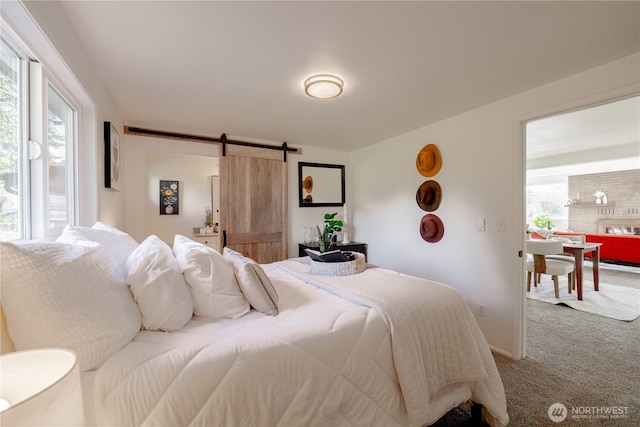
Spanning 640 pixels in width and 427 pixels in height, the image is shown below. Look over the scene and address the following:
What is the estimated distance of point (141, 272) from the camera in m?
1.20

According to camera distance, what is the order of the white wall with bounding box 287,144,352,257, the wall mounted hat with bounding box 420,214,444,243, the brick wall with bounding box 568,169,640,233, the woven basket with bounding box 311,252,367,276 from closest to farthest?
the woven basket with bounding box 311,252,367,276 < the wall mounted hat with bounding box 420,214,444,243 < the white wall with bounding box 287,144,352,257 < the brick wall with bounding box 568,169,640,233

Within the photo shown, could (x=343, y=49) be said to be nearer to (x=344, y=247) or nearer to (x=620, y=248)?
(x=344, y=247)

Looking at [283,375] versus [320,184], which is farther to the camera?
[320,184]

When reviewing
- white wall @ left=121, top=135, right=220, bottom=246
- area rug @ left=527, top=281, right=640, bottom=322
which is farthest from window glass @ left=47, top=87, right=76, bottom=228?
area rug @ left=527, top=281, right=640, bottom=322

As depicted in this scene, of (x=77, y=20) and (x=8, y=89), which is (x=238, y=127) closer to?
(x=77, y=20)

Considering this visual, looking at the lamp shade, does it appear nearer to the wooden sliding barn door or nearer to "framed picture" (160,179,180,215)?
the wooden sliding barn door

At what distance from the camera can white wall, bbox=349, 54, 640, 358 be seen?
2105 millimetres

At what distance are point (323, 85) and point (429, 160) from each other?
5.41 ft

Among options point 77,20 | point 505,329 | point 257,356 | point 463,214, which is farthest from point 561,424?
point 77,20

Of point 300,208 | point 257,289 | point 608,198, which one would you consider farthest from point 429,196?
point 608,198

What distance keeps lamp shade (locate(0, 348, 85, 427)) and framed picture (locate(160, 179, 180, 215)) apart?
4516 mm

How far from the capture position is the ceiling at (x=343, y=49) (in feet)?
4.50

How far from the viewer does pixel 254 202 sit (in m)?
3.67

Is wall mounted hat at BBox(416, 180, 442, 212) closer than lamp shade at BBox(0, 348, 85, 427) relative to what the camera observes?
No
